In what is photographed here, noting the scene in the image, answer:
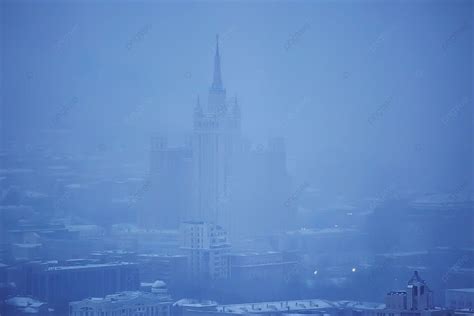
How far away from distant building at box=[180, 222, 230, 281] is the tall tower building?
211 centimetres

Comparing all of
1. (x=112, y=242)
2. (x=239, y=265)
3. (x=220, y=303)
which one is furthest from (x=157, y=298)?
(x=112, y=242)

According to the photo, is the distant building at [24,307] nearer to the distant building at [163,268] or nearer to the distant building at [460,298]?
the distant building at [163,268]

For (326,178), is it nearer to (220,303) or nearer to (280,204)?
(280,204)

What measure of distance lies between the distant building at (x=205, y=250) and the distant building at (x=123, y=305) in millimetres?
2085

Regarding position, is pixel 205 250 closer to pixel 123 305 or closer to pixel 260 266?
pixel 260 266

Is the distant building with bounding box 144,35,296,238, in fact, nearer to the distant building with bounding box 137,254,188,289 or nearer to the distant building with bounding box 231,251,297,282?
the distant building with bounding box 231,251,297,282

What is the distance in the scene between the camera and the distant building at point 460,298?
15164 mm

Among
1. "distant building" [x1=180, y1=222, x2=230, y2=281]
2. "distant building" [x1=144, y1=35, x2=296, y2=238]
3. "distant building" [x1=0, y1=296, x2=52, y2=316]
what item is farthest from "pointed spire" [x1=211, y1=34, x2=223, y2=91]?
"distant building" [x1=0, y1=296, x2=52, y2=316]

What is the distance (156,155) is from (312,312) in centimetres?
667

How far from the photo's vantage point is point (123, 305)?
47.7 ft

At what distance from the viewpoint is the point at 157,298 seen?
1514 centimetres

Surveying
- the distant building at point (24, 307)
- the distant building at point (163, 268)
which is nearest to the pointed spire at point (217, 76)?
the distant building at point (163, 268)

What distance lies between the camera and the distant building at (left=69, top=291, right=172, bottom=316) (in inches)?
567

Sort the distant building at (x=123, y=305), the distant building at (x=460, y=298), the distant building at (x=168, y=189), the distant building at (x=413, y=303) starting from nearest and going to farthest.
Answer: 1. the distant building at (x=413, y=303)
2. the distant building at (x=123, y=305)
3. the distant building at (x=460, y=298)
4. the distant building at (x=168, y=189)
